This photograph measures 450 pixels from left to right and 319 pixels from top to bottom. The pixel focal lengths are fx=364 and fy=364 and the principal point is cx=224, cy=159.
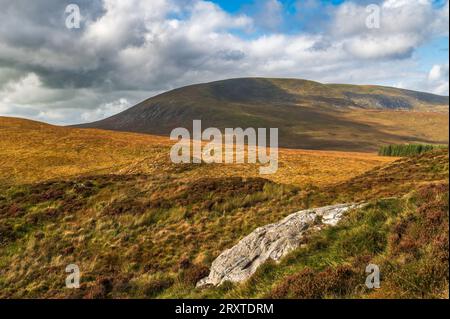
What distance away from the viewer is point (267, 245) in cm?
1434

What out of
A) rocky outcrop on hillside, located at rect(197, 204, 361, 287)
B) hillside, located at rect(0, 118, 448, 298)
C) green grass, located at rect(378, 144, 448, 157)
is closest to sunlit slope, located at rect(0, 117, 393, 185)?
hillside, located at rect(0, 118, 448, 298)

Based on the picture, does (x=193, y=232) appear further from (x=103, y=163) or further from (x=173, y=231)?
(x=103, y=163)

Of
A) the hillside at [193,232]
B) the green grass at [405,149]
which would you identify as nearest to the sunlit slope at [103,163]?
the hillside at [193,232]

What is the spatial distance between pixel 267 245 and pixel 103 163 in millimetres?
48817

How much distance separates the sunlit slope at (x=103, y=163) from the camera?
157 feet

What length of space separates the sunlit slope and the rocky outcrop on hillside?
26.5 m

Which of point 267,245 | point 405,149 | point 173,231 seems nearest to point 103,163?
point 173,231

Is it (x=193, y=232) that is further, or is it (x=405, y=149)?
(x=405, y=149)

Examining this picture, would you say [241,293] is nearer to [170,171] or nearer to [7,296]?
[7,296]

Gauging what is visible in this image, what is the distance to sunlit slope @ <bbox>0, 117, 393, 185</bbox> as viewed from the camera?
47.8 meters

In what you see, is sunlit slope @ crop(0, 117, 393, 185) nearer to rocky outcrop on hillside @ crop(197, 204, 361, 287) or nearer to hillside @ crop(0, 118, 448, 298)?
hillside @ crop(0, 118, 448, 298)
